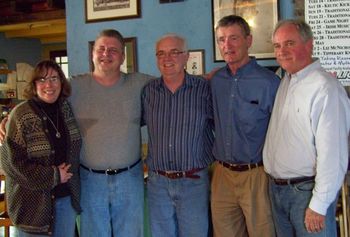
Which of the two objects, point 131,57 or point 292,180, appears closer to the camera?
point 292,180

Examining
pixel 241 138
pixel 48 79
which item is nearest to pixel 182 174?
pixel 241 138

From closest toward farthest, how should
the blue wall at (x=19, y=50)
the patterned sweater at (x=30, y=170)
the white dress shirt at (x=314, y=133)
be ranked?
1. the white dress shirt at (x=314, y=133)
2. the patterned sweater at (x=30, y=170)
3. the blue wall at (x=19, y=50)

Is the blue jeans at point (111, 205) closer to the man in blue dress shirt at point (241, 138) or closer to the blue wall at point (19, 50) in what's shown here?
the man in blue dress shirt at point (241, 138)

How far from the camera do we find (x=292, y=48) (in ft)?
6.29

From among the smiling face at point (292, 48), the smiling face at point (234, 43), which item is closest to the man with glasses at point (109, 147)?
the smiling face at point (234, 43)

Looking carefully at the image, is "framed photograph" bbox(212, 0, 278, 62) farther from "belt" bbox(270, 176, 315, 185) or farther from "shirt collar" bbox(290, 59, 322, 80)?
"belt" bbox(270, 176, 315, 185)

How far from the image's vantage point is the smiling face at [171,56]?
227cm

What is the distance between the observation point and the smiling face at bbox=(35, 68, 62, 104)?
84.7 inches

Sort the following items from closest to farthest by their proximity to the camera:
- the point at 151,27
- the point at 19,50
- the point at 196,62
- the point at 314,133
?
the point at 314,133 → the point at 196,62 → the point at 151,27 → the point at 19,50

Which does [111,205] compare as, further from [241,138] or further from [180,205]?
[241,138]

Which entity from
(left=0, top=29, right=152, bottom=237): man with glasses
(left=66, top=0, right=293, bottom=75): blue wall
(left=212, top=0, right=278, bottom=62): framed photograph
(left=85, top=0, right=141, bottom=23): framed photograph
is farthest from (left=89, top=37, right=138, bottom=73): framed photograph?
(left=0, top=29, right=152, bottom=237): man with glasses

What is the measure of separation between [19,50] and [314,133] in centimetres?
754

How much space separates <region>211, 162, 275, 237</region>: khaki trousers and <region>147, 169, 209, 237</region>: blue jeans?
6 cm

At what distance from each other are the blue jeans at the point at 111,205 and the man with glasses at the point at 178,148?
9 cm
